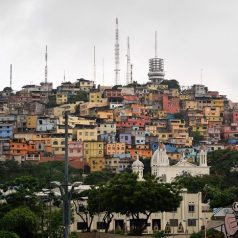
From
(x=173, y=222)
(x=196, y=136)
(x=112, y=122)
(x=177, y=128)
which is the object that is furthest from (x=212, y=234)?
(x=196, y=136)

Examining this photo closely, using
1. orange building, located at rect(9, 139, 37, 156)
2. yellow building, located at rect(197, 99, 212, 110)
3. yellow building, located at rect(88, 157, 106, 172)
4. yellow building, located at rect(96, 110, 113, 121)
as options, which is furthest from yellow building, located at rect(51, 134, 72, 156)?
yellow building, located at rect(197, 99, 212, 110)

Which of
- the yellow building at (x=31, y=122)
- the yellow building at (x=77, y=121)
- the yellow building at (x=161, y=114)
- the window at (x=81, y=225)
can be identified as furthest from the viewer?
the yellow building at (x=161, y=114)

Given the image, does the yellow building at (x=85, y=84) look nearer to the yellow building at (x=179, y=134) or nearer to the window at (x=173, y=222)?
the yellow building at (x=179, y=134)

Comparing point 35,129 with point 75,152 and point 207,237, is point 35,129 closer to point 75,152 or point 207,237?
point 75,152

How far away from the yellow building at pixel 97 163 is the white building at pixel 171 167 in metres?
12.0

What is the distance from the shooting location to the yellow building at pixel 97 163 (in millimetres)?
92312

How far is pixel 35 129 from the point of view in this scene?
343 feet

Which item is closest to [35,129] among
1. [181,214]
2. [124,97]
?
[124,97]

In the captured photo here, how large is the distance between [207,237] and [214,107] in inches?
3354

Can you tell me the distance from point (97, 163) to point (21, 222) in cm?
5251

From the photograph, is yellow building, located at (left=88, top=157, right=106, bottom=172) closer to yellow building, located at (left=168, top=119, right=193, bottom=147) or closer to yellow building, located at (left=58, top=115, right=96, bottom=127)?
yellow building, located at (left=58, top=115, right=96, bottom=127)

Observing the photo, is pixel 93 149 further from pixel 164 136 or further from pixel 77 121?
Answer: pixel 164 136

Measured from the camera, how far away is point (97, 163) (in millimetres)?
93188

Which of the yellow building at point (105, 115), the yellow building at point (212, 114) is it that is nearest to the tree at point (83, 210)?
the yellow building at point (105, 115)
